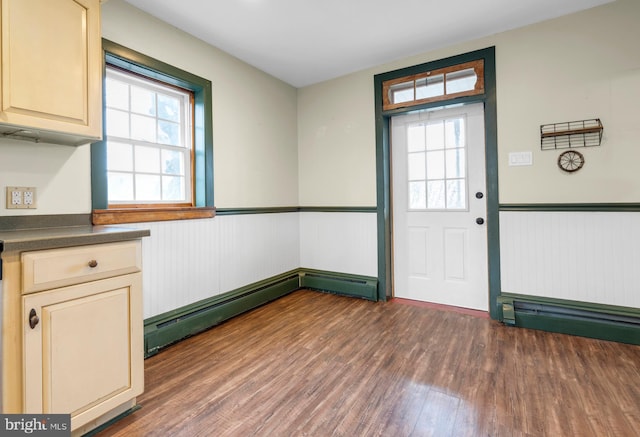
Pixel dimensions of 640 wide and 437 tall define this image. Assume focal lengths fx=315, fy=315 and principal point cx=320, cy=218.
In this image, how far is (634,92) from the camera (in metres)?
2.38

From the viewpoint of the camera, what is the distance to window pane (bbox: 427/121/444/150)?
10.7 ft

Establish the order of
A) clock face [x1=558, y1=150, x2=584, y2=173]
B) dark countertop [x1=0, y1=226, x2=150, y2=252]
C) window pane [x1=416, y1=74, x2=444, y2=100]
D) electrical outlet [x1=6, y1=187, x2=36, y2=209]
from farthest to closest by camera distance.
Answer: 1. window pane [x1=416, y1=74, x2=444, y2=100]
2. clock face [x1=558, y1=150, x2=584, y2=173]
3. electrical outlet [x1=6, y1=187, x2=36, y2=209]
4. dark countertop [x1=0, y1=226, x2=150, y2=252]

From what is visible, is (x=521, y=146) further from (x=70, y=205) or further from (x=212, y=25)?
(x=70, y=205)

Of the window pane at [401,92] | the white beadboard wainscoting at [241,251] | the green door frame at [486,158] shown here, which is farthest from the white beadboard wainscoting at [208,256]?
the window pane at [401,92]

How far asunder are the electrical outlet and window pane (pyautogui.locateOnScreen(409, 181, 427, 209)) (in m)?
3.13

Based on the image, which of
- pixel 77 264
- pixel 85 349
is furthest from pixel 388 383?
pixel 77 264

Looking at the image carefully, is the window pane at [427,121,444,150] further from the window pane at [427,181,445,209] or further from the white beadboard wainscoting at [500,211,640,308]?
the white beadboard wainscoting at [500,211,640,308]

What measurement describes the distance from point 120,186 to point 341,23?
7.21ft

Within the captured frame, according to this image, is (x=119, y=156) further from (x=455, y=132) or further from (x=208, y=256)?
(x=455, y=132)

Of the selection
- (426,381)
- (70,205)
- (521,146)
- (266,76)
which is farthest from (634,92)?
(70,205)

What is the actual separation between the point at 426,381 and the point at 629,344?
1.73m

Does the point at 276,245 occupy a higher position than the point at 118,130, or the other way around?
the point at 118,130

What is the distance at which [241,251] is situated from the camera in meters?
3.20

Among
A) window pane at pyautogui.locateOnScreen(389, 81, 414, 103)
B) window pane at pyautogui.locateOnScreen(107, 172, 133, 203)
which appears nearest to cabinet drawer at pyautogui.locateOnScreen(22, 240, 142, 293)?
window pane at pyautogui.locateOnScreen(107, 172, 133, 203)
